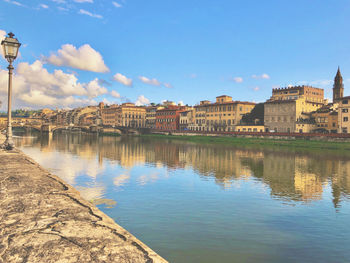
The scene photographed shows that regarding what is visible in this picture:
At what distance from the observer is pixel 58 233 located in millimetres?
5375

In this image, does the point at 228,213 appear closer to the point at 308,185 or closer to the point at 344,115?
the point at 308,185

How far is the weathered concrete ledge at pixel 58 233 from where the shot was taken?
4.46 m

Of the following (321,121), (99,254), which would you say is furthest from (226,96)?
(99,254)

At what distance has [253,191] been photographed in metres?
16.5

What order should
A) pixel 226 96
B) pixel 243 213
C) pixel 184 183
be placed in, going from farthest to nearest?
1. pixel 226 96
2. pixel 184 183
3. pixel 243 213

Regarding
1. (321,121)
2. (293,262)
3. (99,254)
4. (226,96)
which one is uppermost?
(226,96)

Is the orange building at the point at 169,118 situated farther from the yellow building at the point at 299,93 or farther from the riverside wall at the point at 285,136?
the yellow building at the point at 299,93

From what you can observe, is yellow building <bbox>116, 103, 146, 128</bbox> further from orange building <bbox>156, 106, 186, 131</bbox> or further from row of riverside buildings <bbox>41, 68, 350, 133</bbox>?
orange building <bbox>156, 106, 186, 131</bbox>

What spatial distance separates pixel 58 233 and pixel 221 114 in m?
94.4

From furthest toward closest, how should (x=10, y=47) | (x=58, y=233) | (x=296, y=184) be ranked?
A: (x=296, y=184)
(x=10, y=47)
(x=58, y=233)

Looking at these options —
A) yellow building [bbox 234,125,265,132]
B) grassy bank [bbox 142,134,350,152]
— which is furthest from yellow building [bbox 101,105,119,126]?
grassy bank [bbox 142,134,350,152]

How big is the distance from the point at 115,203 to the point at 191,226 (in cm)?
429

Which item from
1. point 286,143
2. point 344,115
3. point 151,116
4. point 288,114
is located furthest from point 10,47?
point 151,116

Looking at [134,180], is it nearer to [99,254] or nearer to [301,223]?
[301,223]
